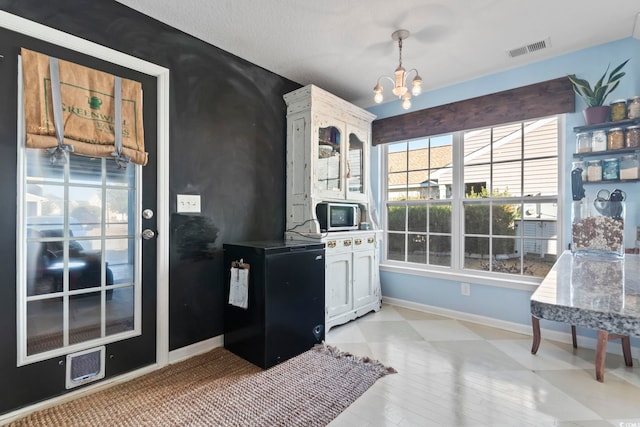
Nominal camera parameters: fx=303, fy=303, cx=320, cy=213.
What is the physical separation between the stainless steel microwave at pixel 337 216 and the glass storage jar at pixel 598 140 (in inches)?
79.5

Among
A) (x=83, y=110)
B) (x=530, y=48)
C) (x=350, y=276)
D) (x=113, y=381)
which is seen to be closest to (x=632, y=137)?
(x=530, y=48)

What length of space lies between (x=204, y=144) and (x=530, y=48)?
2776 millimetres

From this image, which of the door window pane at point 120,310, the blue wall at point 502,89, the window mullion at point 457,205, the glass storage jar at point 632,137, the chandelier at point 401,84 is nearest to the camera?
the door window pane at point 120,310

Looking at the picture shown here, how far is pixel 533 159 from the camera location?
2832mm

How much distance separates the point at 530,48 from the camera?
2494mm

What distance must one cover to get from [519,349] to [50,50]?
3802 mm

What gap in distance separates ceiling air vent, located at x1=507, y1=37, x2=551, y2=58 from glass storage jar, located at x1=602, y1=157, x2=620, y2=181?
103cm

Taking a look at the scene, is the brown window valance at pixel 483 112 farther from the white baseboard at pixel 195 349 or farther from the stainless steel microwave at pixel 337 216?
the white baseboard at pixel 195 349

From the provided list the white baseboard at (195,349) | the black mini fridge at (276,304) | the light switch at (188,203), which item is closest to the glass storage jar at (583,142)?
the black mini fridge at (276,304)

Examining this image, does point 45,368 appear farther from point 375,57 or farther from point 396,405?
point 375,57

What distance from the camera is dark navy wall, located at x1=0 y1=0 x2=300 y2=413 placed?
2.02 m

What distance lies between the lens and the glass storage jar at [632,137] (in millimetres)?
2213

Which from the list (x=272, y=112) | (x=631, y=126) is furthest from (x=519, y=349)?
(x=272, y=112)

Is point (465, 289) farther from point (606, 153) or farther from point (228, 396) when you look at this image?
point (228, 396)
